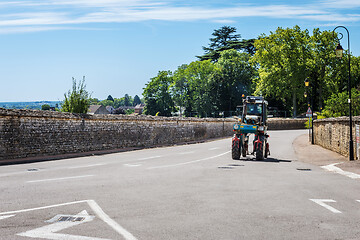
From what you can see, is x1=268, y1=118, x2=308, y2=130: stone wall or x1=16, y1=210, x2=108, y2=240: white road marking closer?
x1=16, y1=210, x2=108, y2=240: white road marking

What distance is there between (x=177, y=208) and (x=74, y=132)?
18846 mm

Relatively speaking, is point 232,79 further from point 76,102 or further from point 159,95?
point 76,102

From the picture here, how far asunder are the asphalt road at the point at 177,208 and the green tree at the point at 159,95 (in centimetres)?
9815

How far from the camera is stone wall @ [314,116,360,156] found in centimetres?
2142

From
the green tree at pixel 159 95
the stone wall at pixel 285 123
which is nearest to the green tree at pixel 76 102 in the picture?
the stone wall at pixel 285 123

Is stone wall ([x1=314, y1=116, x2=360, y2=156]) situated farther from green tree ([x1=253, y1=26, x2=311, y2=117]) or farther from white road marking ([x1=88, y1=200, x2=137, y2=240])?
A: green tree ([x1=253, y1=26, x2=311, y2=117])

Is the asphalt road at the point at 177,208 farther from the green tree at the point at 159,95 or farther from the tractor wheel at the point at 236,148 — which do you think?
the green tree at the point at 159,95

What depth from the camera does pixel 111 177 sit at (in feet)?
42.8

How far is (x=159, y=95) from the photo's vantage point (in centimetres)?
11219

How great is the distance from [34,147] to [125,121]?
10.0 meters

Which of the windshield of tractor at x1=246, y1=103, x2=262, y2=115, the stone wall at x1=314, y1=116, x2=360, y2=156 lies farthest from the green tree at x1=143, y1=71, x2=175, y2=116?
the windshield of tractor at x1=246, y1=103, x2=262, y2=115

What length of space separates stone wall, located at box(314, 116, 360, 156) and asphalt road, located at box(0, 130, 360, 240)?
9.57m

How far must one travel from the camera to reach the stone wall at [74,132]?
68.6ft

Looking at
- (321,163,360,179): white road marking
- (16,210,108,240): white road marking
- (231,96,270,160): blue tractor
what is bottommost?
(321,163,360,179): white road marking
